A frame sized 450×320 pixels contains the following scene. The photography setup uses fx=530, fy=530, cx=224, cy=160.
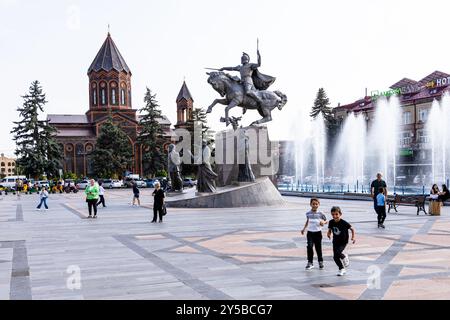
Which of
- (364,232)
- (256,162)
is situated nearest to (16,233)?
(364,232)

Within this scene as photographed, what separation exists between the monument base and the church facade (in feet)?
210

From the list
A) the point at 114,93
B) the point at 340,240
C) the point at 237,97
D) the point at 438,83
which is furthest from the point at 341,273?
the point at 114,93

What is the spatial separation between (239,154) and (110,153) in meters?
50.2

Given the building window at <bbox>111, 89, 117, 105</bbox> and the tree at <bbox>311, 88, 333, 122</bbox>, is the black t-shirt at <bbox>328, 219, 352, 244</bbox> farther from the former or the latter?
the building window at <bbox>111, 89, 117, 105</bbox>

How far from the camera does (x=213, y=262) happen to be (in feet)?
31.7

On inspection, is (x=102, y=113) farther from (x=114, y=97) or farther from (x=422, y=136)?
(x=422, y=136)

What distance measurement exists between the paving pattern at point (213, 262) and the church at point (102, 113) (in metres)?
73.0

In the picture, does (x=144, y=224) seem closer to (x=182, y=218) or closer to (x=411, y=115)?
(x=182, y=218)

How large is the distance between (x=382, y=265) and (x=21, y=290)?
5.88 meters

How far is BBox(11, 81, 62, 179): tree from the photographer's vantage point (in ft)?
222

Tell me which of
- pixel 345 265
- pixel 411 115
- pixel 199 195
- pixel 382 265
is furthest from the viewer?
pixel 411 115

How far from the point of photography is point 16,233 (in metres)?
15.3

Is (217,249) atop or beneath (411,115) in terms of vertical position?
beneath
